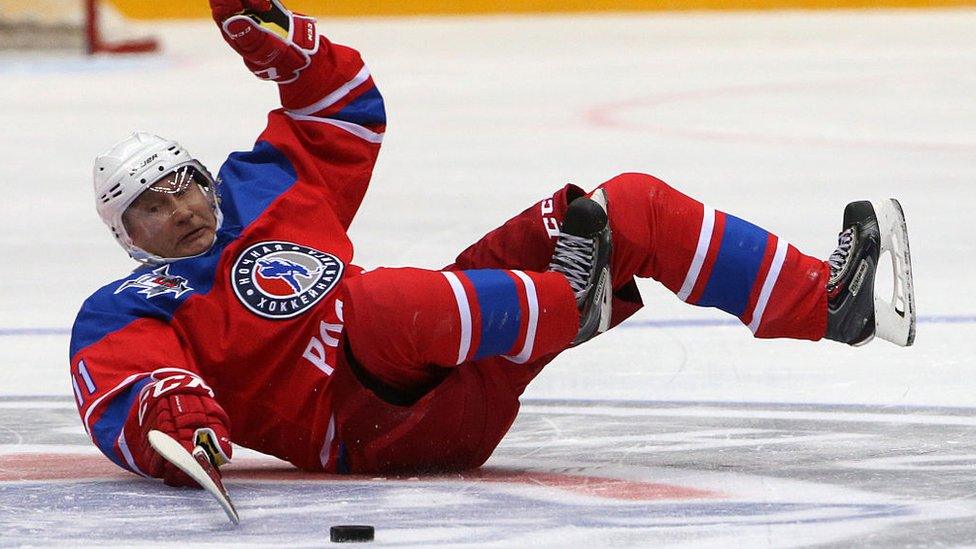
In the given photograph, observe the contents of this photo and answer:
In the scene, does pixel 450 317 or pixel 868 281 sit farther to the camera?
pixel 868 281

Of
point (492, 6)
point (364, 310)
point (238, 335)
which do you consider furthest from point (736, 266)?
point (492, 6)

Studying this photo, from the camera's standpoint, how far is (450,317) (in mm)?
2654

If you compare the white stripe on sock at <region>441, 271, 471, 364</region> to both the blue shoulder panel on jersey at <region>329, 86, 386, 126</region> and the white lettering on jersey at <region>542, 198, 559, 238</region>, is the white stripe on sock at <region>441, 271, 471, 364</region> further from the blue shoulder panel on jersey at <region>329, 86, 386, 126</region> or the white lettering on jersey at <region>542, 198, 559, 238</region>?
the blue shoulder panel on jersey at <region>329, 86, 386, 126</region>

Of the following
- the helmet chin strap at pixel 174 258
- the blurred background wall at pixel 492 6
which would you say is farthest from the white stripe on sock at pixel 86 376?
the blurred background wall at pixel 492 6

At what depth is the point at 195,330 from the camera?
9.25 ft

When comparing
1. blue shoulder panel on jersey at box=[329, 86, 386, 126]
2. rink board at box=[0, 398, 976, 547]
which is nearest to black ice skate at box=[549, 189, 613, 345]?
rink board at box=[0, 398, 976, 547]

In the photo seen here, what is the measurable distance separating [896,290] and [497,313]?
0.78 m

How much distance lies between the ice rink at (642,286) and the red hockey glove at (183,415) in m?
0.08

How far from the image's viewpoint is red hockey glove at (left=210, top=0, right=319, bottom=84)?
325 cm

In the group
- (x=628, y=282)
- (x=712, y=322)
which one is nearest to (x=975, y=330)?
(x=712, y=322)

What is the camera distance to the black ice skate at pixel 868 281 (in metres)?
2.96

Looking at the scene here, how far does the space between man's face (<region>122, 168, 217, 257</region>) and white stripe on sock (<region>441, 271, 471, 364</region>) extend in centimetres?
45

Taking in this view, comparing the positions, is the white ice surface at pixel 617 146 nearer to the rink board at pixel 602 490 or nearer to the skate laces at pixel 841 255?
the rink board at pixel 602 490

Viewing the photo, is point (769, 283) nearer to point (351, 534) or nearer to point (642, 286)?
point (351, 534)
